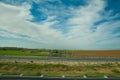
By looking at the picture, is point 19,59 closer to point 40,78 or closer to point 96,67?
point 96,67

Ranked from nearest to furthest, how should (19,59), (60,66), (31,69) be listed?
(31,69) → (60,66) → (19,59)

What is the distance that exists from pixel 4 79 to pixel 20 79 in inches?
27.2

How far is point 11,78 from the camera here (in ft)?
24.4

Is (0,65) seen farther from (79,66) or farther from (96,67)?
(96,67)

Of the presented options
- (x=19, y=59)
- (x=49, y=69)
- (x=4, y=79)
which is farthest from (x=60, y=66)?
(x=4, y=79)

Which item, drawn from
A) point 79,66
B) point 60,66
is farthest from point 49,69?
point 79,66

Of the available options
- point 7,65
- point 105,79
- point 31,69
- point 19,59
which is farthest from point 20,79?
point 19,59

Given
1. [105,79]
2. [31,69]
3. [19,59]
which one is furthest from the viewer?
[19,59]

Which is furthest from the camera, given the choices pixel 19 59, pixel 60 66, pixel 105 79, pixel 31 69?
pixel 19 59

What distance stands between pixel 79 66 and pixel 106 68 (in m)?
6.11

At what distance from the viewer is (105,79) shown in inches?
289

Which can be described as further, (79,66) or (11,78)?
(79,66)

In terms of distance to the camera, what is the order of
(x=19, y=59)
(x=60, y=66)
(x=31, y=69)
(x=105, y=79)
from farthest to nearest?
(x=19, y=59) → (x=60, y=66) → (x=31, y=69) → (x=105, y=79)

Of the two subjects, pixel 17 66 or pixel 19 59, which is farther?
pixel 19 59
